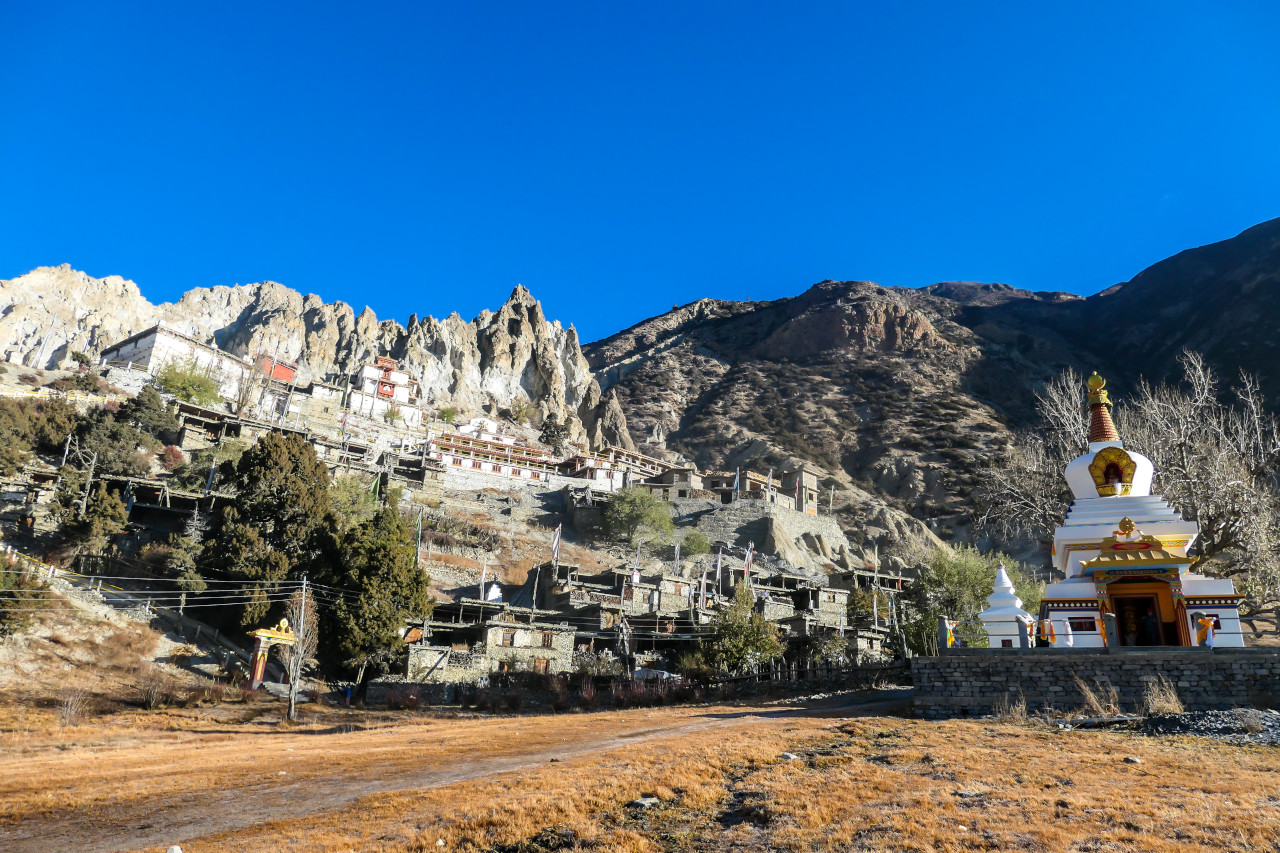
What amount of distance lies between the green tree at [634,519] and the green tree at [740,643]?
97.7 feet

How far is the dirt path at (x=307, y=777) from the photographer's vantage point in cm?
1043

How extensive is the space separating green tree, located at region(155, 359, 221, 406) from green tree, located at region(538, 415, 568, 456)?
37.3m

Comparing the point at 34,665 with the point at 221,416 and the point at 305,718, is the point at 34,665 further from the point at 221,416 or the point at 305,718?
the point at 221,416

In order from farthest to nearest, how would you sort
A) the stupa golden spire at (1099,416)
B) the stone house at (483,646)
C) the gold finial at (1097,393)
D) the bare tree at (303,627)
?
the stone house at (483,646) < the bare tree at (303,627) < the gold finial at (1097,393) < the stupa golden spire at (1099,416)

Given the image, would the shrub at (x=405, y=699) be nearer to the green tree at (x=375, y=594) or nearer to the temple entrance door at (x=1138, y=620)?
the green tree at (x=375, y=594)

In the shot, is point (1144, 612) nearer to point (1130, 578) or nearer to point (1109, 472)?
point (1130, 578)

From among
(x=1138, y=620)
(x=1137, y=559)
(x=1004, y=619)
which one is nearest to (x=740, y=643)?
(x=1004, y=619)

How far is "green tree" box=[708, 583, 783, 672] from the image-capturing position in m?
33.9

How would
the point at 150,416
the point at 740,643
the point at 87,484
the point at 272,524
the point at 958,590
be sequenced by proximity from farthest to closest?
the point at 150,416 → the point at 958,590 → the point at 87,484 → the point at 272,524 → the point at 740,643

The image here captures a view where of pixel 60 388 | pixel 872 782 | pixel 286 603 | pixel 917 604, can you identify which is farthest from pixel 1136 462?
pixel 60 388

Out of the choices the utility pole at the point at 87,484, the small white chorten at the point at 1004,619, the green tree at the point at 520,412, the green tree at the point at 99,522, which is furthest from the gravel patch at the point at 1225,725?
the green tree at the point at 520,412

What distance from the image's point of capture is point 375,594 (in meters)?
34.7

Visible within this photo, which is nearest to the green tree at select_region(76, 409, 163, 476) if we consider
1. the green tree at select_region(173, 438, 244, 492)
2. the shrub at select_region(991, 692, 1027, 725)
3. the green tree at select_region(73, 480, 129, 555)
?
the green tree at select_region(173, 438, 244, 492)

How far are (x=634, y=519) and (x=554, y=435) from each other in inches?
1428
